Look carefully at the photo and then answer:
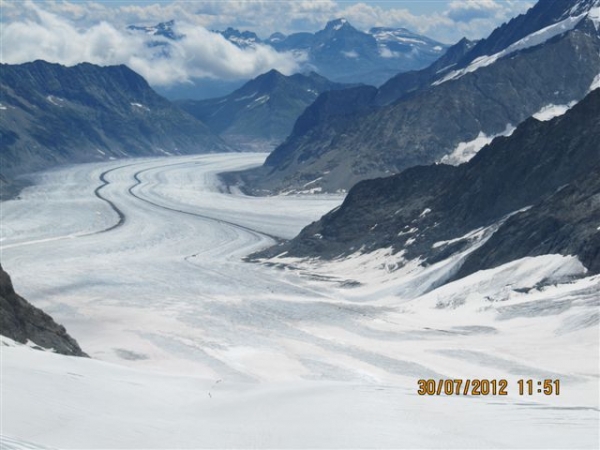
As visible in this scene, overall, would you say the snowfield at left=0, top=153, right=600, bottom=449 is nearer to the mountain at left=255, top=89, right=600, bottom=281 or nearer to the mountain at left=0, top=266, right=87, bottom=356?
the mountain at left=255, top=89, right=600, bottom=281

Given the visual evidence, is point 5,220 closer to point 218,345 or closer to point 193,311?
point 193,311

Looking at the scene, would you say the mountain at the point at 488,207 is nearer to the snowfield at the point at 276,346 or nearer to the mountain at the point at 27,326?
the snowfield at the point at 276,346

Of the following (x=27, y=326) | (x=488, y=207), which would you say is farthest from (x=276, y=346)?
(x=488, y=207)

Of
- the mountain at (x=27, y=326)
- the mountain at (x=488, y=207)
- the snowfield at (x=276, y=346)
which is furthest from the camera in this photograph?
the mountain at (x=488, y=207)

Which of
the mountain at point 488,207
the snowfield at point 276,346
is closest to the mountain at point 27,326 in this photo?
the snowfield at point 276,346

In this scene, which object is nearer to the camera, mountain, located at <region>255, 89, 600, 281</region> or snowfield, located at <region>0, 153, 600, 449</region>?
snowfield, located at <region>0, 153, 600, 449</region>

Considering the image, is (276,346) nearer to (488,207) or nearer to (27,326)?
(27,326)

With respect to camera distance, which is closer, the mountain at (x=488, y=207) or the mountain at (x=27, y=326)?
the mountain at (x=27, y=326)

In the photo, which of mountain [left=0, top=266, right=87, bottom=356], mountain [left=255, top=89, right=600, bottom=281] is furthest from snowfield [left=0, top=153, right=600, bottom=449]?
mountain [left=0, top=266, right=87, bottom=356]
